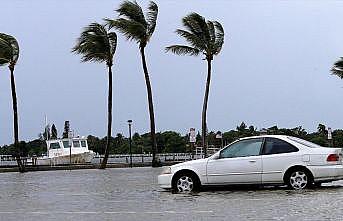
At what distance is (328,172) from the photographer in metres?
15.9

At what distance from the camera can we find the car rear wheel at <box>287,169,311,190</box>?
16.1m

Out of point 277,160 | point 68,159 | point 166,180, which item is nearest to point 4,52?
point 68,159

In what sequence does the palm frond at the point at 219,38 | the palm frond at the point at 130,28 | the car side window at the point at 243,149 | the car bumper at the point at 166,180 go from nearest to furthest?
1. the car side window at the point at 243,149
2. the car bumper at the point at 166,180
3. the palm frond at the point at 130,28
4. the palm frond at the point at 219,38

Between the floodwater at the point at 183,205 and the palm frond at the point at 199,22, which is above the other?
the palm frond at the point at 199,22

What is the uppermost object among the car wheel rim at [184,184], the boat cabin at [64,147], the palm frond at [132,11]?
the palm frond at [132,11]

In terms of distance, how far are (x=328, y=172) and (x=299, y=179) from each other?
717 mm

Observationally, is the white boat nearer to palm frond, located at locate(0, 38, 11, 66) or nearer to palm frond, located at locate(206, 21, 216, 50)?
palm frond, located at locate(0, 38, 11, 66)

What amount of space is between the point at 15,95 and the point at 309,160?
88.6ft

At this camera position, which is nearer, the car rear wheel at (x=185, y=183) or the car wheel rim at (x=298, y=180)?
the car wheel rim at (x=298, y=180)

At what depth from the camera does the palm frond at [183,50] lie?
39219 millimetres

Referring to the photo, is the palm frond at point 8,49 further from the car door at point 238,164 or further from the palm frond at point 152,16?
the car door at point 238,164

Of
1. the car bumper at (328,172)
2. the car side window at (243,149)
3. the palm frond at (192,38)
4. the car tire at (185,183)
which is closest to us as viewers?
the car bumper at (328,172)

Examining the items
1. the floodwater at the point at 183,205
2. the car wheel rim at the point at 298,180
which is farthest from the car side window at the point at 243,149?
the car wheel rim at the point at 298,180

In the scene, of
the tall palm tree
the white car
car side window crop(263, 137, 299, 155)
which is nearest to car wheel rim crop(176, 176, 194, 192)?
the white car
